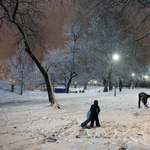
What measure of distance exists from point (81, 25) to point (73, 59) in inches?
792

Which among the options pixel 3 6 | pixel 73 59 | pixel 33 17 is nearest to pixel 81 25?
pixel 33 17

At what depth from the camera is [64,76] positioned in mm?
28125

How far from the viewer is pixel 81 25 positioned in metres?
6.86

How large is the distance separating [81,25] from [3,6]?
4.65 m

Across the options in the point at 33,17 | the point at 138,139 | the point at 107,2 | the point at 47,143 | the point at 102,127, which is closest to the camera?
the point at 47,143

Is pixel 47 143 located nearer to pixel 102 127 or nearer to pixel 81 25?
pixel 102 127

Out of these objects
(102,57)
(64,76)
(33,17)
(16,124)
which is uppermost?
(102,57)

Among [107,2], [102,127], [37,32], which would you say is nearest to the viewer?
[102,127]

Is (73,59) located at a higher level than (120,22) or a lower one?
higher

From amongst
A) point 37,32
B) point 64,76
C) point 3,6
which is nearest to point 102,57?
point 64,76

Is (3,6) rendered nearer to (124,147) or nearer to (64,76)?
(124,147)

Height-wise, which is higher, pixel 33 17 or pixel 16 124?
pixel 33 17

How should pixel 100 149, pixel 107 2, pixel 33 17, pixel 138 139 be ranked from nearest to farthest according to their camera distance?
1. pixel 100 149
2. pixel 138 139
3. pixel 107 2
4. pixel 33 17

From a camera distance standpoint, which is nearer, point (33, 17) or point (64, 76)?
point (33, 17)
